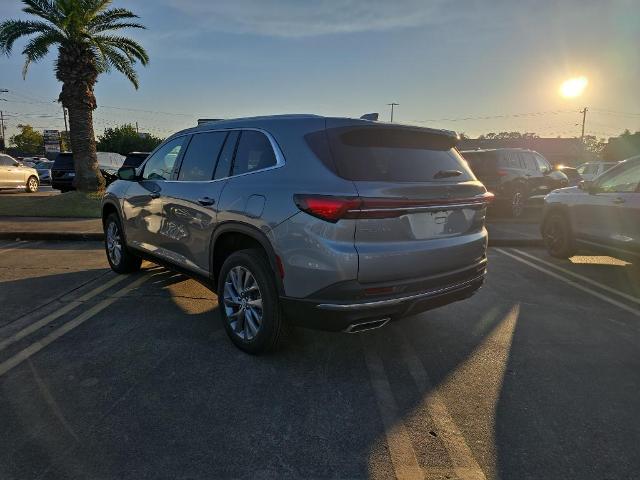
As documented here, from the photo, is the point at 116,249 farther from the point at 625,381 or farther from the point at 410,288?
the point at 625,381

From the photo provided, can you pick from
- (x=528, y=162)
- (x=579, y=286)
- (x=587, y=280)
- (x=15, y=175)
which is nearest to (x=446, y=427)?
(x=579, y=286)

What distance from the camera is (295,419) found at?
2684 mm

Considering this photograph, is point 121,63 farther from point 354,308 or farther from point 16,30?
point 354,308

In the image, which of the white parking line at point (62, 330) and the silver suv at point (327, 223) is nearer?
the silver suv at point (327, 223)

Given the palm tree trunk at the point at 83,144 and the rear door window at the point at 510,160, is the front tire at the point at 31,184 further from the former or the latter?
the rear door window at the point at 510,160

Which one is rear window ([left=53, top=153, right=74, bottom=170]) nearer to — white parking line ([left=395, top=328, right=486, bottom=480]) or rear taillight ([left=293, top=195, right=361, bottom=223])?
rear taillight ([left=293, top=195, right=361, bottom=223])

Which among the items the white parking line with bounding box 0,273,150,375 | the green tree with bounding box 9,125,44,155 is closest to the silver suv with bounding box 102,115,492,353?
the white parking line with bounding box 0,273,150,375

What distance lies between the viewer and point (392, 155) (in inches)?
127

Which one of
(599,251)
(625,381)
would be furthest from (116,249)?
(599,251)

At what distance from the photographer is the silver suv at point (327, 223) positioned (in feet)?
9.22

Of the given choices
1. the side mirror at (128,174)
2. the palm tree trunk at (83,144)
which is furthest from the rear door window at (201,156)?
the palm tree trunk at (83,144)

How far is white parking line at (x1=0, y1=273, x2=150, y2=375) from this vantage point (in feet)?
11.1

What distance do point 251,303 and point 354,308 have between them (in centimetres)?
98

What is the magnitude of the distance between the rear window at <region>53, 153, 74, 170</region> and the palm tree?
370cm
